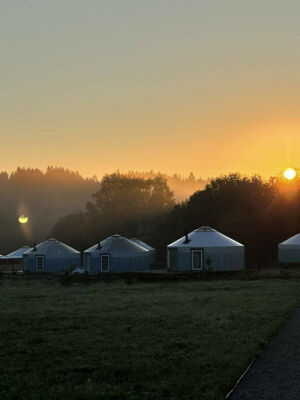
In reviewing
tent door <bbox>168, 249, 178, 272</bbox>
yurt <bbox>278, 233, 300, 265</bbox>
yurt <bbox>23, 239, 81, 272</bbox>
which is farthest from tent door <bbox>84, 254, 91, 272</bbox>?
yurt <bbox>278, 233, 300, 265</bbox>

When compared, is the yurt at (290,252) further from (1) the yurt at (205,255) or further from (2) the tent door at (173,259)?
(2) the tent door at (173,259)

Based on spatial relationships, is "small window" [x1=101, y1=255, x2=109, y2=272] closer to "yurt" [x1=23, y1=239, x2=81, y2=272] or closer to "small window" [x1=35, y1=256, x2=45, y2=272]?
"yurt" [x1=23, y1=239, x2=81, y2=272]

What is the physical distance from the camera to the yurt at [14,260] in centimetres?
6321

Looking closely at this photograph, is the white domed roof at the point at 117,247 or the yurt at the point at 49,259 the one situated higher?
the white domed roof at the point at 117,247

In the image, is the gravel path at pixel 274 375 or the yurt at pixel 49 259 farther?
the yurt at pixel 49 259

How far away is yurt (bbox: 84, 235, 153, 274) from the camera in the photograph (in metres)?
47.2

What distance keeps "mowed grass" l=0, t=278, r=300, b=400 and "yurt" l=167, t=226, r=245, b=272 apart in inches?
823

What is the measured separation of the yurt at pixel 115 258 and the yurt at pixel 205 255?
4505 millimetres

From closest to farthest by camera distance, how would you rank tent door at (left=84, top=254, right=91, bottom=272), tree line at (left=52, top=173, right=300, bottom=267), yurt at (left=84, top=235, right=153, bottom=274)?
yurt at (left=84, top=235, right=153, bottom=274)
tent door at (left=84, top=254, right=91, bottom=272)
tree line at (left=52, top=173, right=300, bottom=267)

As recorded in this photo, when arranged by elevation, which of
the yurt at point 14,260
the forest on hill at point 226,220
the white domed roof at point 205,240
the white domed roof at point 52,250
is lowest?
the yurt at point 14,260

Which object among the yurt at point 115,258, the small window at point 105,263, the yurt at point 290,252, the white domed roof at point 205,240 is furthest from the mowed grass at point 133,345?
the yurt at point 290,252

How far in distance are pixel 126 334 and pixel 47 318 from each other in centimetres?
419

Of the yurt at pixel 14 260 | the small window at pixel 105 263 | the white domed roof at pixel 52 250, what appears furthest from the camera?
the yurt at pixel 14 260

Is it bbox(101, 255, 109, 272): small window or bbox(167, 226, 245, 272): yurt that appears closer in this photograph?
bbox(167, 226, 245, 272): yurt
